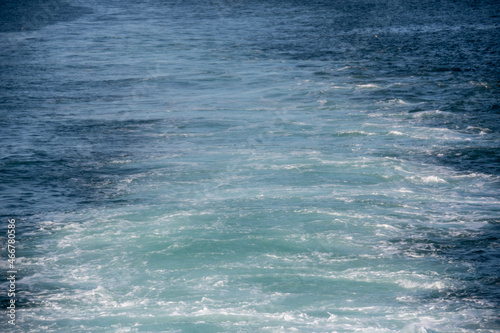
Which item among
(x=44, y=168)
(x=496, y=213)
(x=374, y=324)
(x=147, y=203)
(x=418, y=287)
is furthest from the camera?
(x=44, y=168)

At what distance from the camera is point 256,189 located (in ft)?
88.0

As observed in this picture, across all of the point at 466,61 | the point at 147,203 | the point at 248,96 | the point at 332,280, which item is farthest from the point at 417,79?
the point at 332,280

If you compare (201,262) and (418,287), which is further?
(201,262)

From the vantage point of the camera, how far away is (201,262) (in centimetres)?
2145

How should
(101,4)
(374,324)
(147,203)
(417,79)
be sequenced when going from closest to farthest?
(374,324), (147,203), (417,79), (101,4)

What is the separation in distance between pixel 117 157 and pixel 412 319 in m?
17.1

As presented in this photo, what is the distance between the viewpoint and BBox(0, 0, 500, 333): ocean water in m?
18.9

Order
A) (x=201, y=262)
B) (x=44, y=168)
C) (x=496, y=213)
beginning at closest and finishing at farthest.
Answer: (x=201, y=262), (x=496, y=213), (x=44, y=168)

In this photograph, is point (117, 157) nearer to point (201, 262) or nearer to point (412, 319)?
point (201, 262)

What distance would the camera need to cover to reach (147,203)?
25938mm

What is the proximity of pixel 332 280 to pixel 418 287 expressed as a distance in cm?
245

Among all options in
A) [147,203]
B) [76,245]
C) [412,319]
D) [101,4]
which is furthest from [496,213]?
[101,4]

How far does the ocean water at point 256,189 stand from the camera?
18.9 meters

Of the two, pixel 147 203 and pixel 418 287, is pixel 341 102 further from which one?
pixel 418 287
